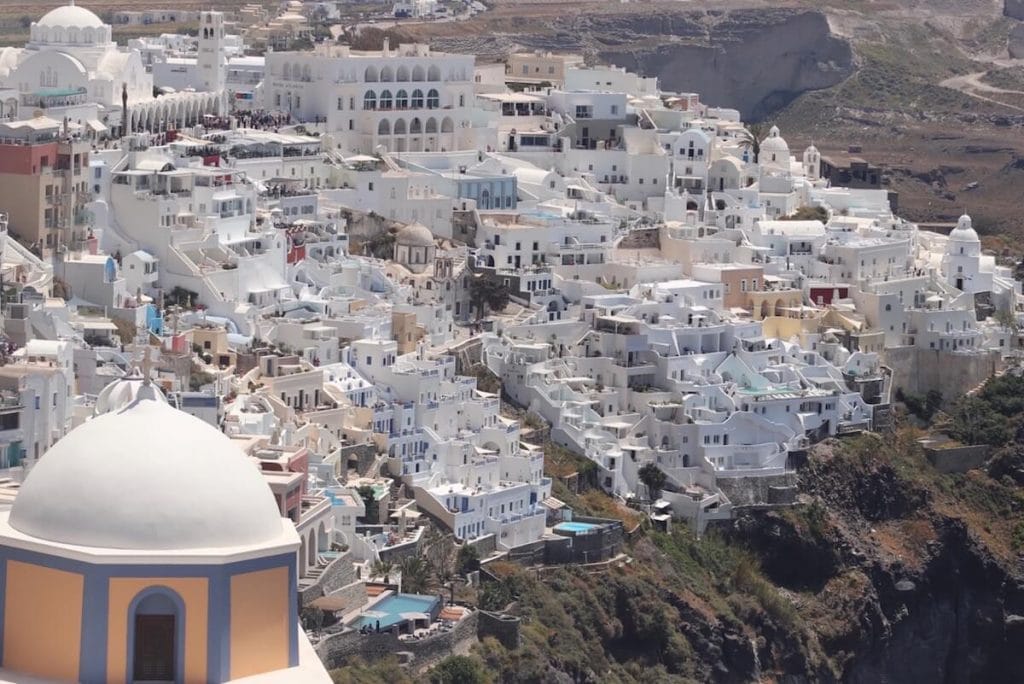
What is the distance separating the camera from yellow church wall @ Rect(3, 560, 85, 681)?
11984mm

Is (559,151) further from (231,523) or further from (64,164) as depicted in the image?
(231,523)

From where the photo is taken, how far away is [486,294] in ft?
172

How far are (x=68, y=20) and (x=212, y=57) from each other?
5.42m

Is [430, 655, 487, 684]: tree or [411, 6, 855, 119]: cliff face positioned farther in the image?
[411, 6, 855, 119]: cliff face

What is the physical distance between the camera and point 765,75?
101812 millimetres

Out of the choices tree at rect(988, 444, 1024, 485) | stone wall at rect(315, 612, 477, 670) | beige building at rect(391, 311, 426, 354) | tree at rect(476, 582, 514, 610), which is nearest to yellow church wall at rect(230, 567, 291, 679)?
stone wall at rect(315, 612, 477, 670)

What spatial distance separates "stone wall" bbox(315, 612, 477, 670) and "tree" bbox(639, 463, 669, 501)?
12.5 meters

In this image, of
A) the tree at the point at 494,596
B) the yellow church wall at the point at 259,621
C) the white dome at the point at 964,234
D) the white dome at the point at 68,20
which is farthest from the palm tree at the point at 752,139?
→ the yellow church wall at the point at 259,621

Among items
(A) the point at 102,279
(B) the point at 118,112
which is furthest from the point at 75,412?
(B) the point at 118,112

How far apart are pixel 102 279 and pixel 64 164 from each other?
3.38 m

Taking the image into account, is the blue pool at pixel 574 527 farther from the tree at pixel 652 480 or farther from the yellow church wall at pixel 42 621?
the yellow church wall at pixel 42 621

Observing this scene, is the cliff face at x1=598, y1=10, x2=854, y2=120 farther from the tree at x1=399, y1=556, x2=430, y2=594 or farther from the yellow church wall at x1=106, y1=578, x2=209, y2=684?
the yellow church wall at x1=106, y1=578, x2=209, y2=684

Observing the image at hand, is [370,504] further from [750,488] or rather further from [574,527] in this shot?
[750,488]

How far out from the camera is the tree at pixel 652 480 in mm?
49281
